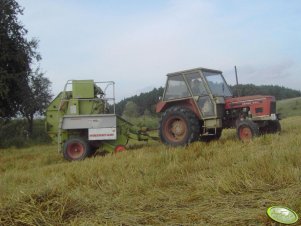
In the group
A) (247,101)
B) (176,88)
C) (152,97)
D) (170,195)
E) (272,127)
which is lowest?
(170,195)

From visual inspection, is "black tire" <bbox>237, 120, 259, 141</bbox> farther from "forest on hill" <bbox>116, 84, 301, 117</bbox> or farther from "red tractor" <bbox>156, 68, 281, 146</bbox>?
"forest on hill" <bbox>116, 84, 301, 117</bbox>

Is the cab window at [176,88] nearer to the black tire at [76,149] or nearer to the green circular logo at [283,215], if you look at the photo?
the black tire at [76,149]

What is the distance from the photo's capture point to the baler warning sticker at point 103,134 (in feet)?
40.7

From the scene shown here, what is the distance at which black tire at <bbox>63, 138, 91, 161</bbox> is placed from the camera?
40.2ft

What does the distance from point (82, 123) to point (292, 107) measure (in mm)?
24265

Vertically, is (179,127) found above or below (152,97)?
below

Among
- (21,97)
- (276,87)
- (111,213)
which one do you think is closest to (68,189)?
(111,213)

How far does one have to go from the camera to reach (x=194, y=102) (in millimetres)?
11617

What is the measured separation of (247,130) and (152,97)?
105 feet

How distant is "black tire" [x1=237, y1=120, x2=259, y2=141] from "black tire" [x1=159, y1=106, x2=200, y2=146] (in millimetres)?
1088

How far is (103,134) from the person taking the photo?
40.9ft

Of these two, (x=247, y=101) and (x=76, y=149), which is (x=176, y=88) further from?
(x=76, y=149)

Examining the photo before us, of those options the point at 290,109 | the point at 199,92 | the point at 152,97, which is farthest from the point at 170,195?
the point at 152,97

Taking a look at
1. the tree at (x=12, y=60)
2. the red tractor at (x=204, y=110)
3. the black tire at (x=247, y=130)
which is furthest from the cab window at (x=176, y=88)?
the tree at (x=12, y=60)
